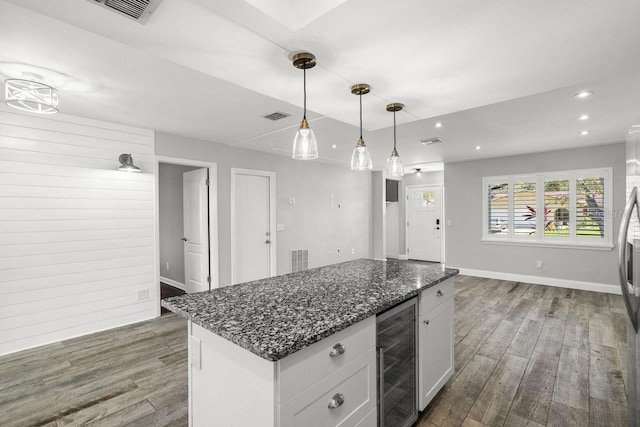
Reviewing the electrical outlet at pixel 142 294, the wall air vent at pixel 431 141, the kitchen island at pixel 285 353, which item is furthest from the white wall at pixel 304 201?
the kitchen island at pixel 285 353

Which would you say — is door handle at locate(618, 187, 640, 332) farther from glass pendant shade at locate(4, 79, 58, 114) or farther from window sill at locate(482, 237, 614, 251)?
window sill at locate(482, 237, 614, 251)

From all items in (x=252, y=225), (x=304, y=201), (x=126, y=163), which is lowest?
(x=252, y=225)

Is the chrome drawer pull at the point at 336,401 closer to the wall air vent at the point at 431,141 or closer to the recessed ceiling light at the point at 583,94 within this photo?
the recessed ceiling light at the point at 583,94

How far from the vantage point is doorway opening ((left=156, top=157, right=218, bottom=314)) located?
4422 millimetres

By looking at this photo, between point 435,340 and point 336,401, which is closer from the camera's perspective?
point 336,401

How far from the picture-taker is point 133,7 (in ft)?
4.35

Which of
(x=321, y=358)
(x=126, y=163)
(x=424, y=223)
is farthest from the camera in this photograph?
(x=424, y=223)

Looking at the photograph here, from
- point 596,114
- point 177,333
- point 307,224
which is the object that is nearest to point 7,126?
point 177,333

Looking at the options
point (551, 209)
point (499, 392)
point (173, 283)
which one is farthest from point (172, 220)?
point (551, 209)

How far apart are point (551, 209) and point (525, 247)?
0.80 m

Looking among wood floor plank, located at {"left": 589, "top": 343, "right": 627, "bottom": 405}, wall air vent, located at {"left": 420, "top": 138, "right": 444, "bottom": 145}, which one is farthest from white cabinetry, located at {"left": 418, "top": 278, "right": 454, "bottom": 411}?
wall air vent, located at {"left": 420, "top": 138, "right": 444, "bottom": 145}

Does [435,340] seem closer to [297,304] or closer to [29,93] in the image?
[297,304]

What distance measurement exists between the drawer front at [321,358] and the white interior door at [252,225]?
3.56m

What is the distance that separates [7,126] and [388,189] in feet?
23.4
